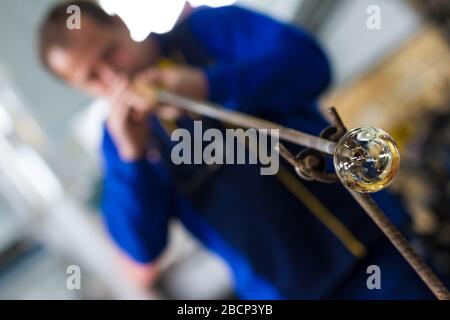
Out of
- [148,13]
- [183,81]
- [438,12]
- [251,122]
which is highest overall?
[438,12]

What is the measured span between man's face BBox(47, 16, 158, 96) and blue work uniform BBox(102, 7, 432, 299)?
47mm

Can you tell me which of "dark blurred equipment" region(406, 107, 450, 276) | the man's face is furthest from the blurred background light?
"dark blurred equipment" region(406, 107, 450, 276)

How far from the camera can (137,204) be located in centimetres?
82

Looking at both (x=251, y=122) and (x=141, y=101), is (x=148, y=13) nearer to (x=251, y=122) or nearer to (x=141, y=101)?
(x=141, y=101)

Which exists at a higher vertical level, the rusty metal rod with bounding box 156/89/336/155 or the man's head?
the man's head

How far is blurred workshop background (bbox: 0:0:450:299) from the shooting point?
135 cm

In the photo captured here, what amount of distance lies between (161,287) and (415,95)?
1.16 metres

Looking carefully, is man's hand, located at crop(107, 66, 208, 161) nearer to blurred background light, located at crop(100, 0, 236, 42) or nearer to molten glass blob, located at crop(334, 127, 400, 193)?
blurred background light, located at crop(100, 0, 236, 42)

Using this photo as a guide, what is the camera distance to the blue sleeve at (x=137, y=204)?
0.81 m

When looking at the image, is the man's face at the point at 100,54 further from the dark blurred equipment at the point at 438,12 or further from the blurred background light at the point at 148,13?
the dark blurred equipment at the point at 438,12

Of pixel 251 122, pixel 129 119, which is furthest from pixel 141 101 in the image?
pixel 251 122

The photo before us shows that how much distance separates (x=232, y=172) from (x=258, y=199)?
0.21 ft

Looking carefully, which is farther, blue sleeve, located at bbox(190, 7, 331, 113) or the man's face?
the man's face
